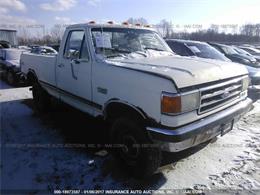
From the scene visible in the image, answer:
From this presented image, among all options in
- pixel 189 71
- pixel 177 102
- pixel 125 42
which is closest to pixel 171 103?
pixel 177 102

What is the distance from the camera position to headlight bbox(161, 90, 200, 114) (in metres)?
2.67

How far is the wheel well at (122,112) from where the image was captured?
3.06 m

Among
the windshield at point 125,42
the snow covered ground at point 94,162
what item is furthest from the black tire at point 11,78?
the windshield at point 125,42

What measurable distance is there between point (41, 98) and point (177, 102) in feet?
14.7

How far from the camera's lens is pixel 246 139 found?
15.4 feet

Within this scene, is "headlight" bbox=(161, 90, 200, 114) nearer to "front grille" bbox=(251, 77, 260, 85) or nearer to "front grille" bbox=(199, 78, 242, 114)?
"front grille" bbox=(199, 78, 242, 114)

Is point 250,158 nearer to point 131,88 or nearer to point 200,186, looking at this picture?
point 200,186

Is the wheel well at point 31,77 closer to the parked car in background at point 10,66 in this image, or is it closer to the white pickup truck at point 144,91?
the white pickup truck at point 144,91

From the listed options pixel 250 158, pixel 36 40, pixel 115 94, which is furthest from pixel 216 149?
pixel 36 40

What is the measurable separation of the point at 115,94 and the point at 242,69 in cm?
205

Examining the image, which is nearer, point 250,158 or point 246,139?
point 250,158

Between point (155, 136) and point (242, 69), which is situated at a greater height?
point (242, 69)

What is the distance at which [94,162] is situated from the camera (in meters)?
3.85

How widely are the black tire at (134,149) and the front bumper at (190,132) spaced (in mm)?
213
